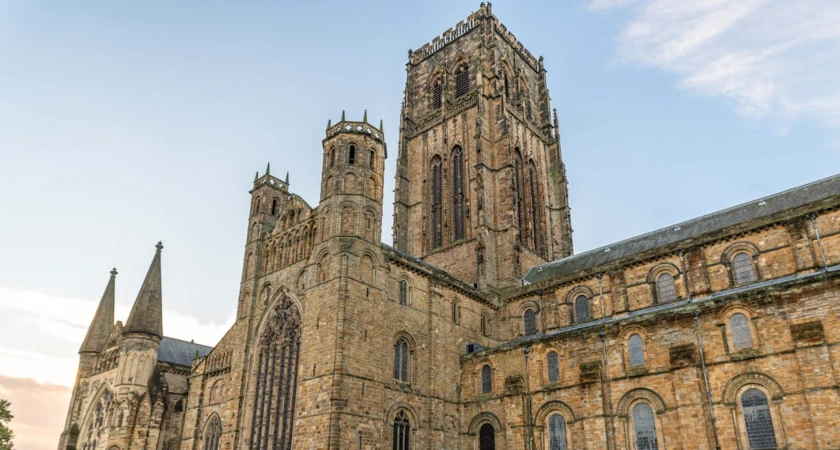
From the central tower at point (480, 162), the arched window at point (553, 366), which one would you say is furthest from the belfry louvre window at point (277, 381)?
the central tower at point (480, 162)

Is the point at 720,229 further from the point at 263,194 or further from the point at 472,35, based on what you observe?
the point at 472,35

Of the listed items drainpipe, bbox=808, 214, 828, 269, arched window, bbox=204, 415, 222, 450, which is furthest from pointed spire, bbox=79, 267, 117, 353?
drainpipe, bbox=808, 214, 828, 269

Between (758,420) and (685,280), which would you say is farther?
(685,280)

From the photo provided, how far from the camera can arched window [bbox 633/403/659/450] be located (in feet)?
86.4

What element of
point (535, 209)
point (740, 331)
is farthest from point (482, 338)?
point (535, 209)

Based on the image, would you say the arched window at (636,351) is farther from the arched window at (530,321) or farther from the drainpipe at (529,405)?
the arched window at (530,321)

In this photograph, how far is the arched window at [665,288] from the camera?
32438 millimetres

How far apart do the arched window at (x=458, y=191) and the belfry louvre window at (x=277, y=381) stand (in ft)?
56.8

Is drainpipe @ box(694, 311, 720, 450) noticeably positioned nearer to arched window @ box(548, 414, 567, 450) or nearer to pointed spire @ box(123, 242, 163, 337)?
arched window @ box(548, 414, 567, 450)

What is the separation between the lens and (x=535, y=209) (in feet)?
166

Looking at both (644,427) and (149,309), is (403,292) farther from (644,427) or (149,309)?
(149,309)

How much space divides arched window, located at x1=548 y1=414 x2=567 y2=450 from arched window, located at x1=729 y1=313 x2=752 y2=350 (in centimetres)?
875

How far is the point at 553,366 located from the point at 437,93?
1241 inches

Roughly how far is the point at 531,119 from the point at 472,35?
9.33m
